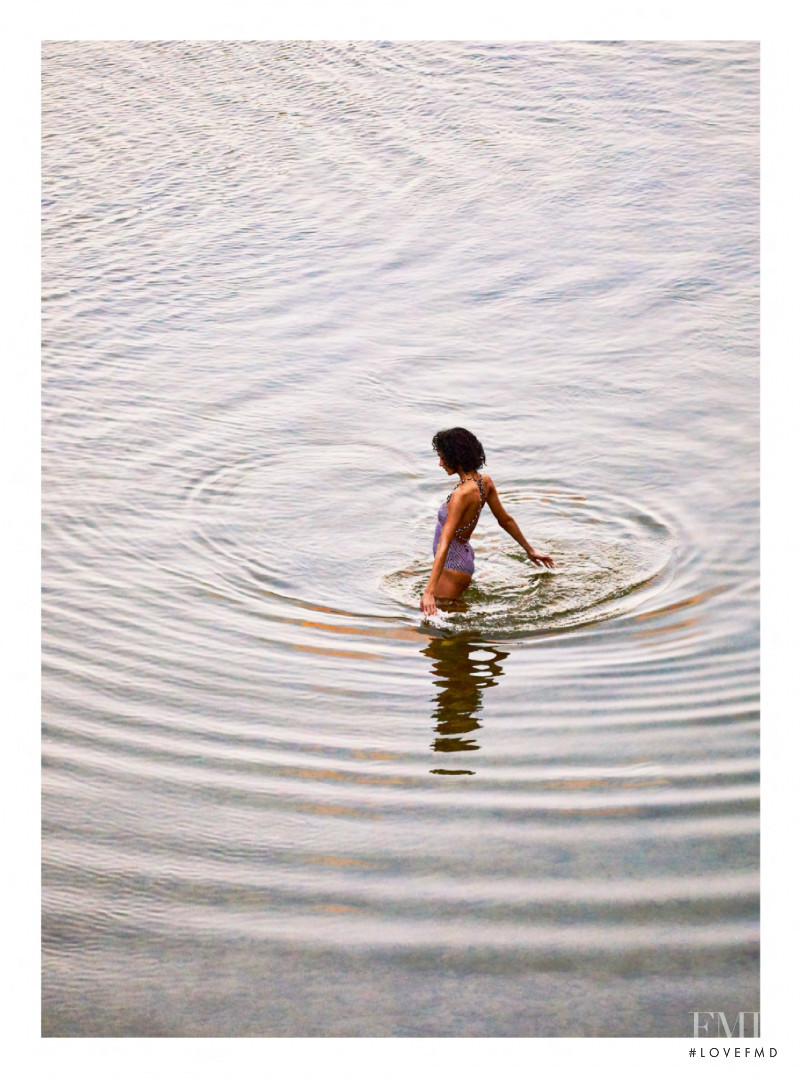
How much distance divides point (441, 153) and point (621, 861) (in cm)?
1184

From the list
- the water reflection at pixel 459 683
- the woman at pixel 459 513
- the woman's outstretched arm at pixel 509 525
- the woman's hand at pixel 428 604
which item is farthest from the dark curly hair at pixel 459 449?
the water reflection at pixel 459 683

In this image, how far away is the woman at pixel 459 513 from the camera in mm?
6645

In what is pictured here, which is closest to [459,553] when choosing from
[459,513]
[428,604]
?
[459,513]

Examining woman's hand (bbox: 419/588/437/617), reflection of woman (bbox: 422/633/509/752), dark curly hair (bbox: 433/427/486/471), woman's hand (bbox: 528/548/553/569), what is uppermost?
dark curly hair (bbox: 433/427/486/471)

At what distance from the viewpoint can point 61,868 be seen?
4.78 metres

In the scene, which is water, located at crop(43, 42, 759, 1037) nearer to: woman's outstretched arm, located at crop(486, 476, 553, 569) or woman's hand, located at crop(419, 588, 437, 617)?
woman's outstretched arm, located at crop(486, 476, 553, 569)

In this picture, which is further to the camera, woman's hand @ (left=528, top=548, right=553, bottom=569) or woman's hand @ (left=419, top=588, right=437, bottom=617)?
woman's hand @ (left=528, top=548, right=553, bottom=569)

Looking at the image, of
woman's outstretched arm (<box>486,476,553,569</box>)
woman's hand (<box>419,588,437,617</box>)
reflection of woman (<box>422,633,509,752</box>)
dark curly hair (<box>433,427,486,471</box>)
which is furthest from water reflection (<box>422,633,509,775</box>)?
dark curly hair (<box>433,427,486,471</box>)

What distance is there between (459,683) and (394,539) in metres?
2.09

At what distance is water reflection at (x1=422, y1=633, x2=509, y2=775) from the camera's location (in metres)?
5.43

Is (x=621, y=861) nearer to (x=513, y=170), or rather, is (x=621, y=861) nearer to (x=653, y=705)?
(x=653, y=705)

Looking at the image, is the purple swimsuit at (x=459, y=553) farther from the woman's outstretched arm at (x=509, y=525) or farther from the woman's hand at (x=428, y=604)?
the woman's hand at (x=428, y=604)

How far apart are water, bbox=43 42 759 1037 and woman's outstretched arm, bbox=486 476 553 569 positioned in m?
0.13
